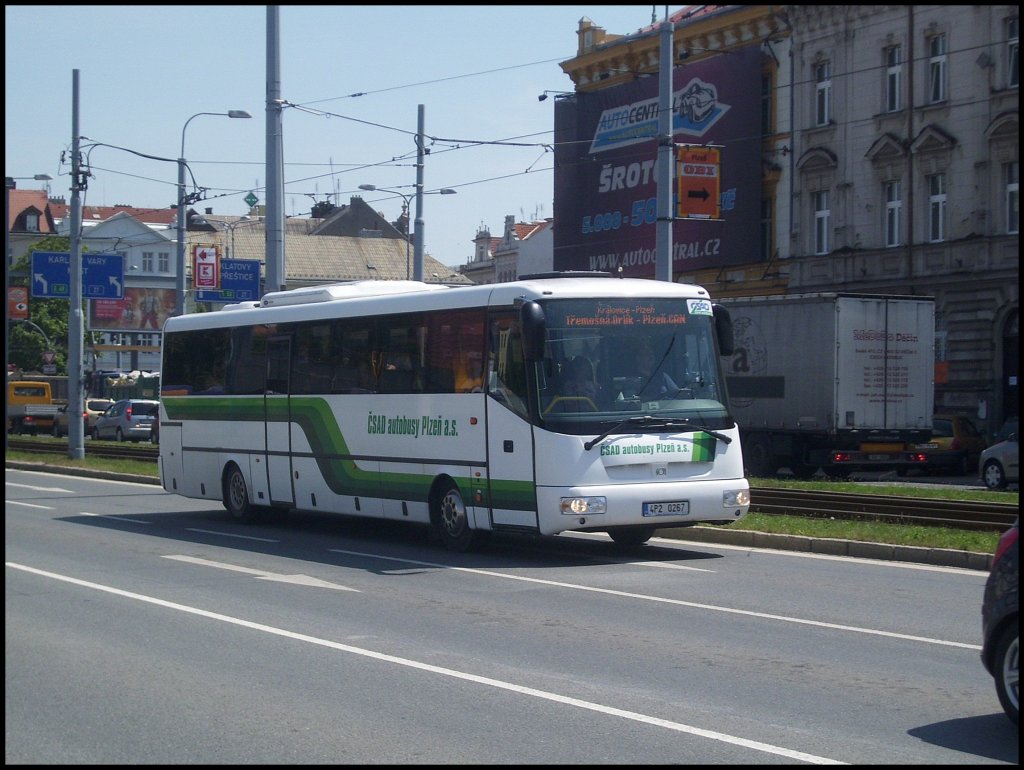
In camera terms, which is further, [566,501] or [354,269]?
[354,269]

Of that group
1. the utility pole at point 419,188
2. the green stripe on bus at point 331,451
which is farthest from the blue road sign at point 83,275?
the green stripe on bus at point 331,451

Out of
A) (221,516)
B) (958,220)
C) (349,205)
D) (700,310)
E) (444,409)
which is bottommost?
(221,516)

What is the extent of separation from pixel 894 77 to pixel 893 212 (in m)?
3.93

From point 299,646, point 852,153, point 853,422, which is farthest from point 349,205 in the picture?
point 299,646

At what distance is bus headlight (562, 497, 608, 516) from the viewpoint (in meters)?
14.0

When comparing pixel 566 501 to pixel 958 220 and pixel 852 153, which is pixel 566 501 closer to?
pixel 958 220

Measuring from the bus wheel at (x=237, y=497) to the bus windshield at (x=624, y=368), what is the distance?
721cm

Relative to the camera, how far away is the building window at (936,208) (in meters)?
39.2

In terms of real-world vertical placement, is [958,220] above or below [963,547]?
above

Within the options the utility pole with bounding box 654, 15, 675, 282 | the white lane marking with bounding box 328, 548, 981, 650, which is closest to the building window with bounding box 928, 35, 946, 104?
the utility pole with bounding box 654, 15, 675, 282

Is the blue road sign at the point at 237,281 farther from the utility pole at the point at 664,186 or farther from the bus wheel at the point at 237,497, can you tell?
the bus wheel at the point at 237,497

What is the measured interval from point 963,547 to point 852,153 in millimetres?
29440

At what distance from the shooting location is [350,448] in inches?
685

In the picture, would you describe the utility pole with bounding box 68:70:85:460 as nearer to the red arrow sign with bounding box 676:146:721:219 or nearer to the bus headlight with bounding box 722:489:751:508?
the red arrow sign with bounding box 676:146:721:219
